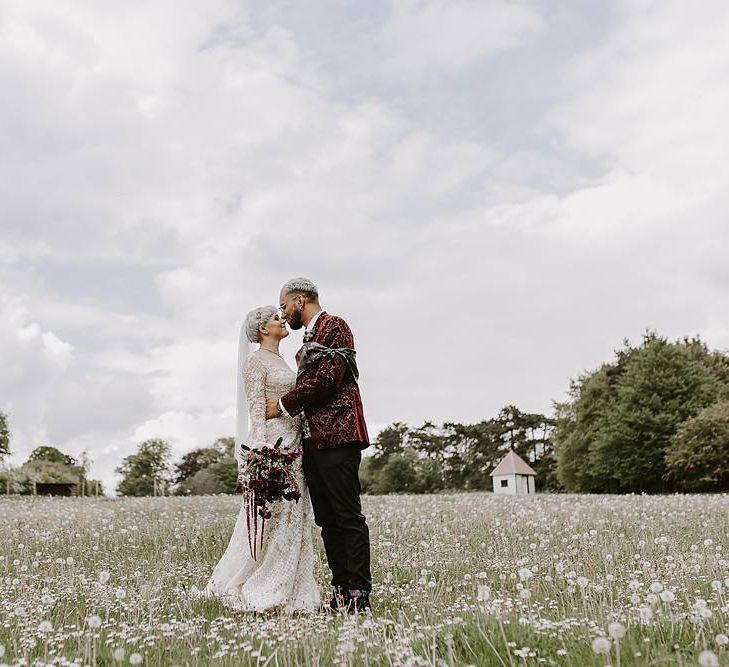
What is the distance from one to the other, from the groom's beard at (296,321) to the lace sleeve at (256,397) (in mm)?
495

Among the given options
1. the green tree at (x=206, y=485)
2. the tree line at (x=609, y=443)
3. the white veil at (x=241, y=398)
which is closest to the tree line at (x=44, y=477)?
the tree line at (x=609, y=443)

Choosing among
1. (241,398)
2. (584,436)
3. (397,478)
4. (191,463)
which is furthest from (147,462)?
(241,398)

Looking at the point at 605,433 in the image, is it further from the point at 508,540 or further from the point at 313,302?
the point at 313,302

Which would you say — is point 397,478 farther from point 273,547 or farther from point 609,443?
point 273,547

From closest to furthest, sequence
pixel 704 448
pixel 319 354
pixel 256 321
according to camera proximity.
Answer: pixel 319 354, pixel 256 321, pixel 704 448

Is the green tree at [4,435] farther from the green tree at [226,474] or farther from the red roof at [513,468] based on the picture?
the red roof at [513,468]

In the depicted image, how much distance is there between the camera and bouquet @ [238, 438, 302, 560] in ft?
22.3

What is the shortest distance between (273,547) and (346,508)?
87cm

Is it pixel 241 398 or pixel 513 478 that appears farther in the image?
pixel 513 478

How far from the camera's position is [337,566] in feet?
23.2

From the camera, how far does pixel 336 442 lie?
22.5 ft

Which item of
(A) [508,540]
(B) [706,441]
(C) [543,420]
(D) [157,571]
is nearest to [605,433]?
(B) [706,441]

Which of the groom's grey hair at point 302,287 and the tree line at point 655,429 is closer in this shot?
the groom's grey hair at point 302,287

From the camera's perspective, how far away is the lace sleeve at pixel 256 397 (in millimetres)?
7223
